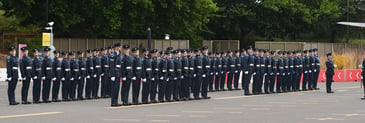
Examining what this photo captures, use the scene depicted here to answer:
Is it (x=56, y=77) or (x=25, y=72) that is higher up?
(x=25, y=72)

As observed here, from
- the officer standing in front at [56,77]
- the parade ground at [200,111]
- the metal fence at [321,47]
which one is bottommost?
the parade ground at [200,111]

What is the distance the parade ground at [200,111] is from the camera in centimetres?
1694

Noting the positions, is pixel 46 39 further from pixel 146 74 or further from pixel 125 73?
pixel 125 73

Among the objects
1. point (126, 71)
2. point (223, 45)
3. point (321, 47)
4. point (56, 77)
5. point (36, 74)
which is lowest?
point (56, 77)

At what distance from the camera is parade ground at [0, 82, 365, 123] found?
16938 millimetres

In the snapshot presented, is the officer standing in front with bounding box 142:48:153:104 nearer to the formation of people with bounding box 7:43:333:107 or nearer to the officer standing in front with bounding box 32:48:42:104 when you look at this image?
the formation of people with bounding box 7:43:333:107

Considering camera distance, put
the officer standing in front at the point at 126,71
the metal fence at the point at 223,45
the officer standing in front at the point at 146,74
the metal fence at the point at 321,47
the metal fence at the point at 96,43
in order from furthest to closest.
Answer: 1. the metal fence at the point at 223,45
2. the metal fence at the point at 321,47
3. the metal fence at the point at 96,43
4. the officer standing in front at the point at 146,74
5. the officer standing in front at the point at 126,71

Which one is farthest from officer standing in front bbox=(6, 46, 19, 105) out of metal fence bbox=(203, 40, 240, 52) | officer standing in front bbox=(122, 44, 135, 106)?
metal fence bbox=(203, 40, 240, 52)

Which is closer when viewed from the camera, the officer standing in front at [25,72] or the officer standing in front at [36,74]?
the officer standing in front at [25,72]

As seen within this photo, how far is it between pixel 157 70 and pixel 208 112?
403cm

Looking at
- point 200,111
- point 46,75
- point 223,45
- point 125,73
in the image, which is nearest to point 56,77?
point 46,75

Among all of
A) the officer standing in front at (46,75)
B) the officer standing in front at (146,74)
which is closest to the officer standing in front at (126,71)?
the officer standing in front at (146,74)

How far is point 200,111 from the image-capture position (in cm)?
1938

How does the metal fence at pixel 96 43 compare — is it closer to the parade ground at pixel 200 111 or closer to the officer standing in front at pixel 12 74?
the parade ground at pixel 200 111
